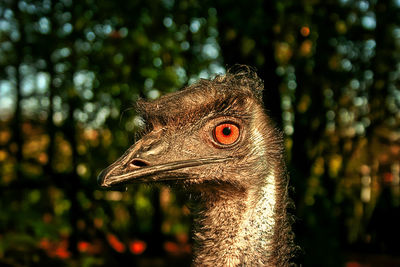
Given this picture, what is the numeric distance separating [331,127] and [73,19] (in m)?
3.76

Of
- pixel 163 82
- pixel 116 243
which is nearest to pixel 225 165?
pixel 163 82

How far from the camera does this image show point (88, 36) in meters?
5.18

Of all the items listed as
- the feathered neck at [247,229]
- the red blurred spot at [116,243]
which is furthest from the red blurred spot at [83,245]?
the feathered neck at [247,229]

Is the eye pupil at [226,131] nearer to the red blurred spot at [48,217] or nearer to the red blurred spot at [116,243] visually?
the red blurred spot at [116,243]

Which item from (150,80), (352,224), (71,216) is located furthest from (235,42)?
(352,224)

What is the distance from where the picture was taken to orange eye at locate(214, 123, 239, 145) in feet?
7.08

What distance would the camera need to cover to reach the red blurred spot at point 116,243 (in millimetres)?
5435

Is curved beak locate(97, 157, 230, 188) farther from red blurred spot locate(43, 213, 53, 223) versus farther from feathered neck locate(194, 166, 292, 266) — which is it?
red blurred spot locate(43, 213, 53, 223)

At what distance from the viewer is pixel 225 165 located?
2.16 meters

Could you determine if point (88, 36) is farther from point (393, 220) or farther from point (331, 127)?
point (393, 220)

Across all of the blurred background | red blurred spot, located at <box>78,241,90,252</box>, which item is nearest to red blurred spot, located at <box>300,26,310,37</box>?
the blurred background

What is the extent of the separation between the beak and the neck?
0.25 meters

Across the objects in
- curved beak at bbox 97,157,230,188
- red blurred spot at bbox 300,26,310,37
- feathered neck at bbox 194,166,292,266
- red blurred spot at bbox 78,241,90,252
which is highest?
red blurred spot at bbox 300,26,310,37

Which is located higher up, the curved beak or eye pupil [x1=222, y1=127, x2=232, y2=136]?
eye pupil [x1=222, y1=127, x2=232, y2=136]
